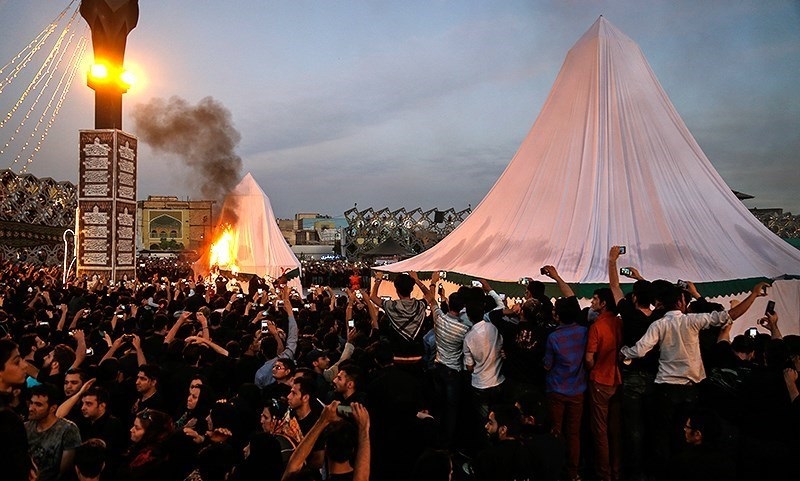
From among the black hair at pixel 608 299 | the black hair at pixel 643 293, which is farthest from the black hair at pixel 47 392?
the black hair at pixel 643 293

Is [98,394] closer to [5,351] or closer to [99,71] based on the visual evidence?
[5,351]

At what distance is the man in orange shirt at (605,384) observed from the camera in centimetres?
529

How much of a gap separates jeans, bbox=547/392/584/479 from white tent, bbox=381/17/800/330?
12.8ft

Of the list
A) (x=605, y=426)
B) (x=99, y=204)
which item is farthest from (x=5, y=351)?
(x=99, y=204)

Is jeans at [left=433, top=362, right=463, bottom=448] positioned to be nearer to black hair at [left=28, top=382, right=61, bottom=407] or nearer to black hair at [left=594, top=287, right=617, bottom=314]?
black hair at [left=594, top=287, right=617, bottom=314]

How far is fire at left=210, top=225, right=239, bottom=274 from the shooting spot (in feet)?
83.9

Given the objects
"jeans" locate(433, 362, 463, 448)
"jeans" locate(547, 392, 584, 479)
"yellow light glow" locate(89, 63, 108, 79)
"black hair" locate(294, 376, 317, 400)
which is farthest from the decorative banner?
"jeans" locate(547, 392, 584, 479)

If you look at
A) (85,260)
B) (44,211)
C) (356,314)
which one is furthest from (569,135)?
(44,211)

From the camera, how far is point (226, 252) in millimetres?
26203

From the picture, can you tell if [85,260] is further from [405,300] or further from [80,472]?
[80,472]

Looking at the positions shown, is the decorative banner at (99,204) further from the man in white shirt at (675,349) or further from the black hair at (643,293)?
the man in white shirt at (675,349)

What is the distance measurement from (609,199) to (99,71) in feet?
70.4

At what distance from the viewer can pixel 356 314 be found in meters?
10.1

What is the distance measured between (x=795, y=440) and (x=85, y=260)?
2458 centimetres
